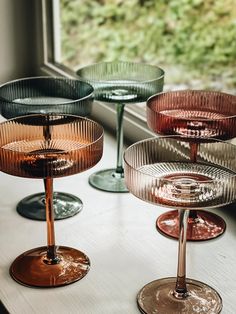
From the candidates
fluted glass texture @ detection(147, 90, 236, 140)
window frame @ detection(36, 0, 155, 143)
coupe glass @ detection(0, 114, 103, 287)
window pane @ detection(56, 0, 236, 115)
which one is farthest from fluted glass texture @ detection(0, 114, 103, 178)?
window pane @ detection(56, 0, 236, 115)

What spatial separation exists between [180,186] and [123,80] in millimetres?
539

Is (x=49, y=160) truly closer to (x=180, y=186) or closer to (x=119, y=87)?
(x=180, y=186)

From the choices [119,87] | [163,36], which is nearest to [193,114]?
[119,87]

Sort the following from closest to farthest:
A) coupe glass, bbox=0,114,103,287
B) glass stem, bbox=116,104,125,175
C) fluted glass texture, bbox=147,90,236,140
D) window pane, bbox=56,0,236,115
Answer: coupe glass, bbox=0,114,103,287
fluted glass texture, bbox=147,90,236,140
glass stem, bbox=116,104,125,175
window pane, bbox=56,0,236,115

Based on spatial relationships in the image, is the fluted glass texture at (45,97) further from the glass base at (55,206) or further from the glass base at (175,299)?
the glass base at (175,299)

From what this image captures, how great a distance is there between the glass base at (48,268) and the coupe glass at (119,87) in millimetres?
250

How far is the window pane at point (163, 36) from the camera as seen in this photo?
2027mm

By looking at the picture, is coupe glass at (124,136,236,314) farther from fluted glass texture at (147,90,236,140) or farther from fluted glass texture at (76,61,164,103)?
fluted glass texture at (76,61,164,103)

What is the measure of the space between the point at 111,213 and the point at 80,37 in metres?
1.20

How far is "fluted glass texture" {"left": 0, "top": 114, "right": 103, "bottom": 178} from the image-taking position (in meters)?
1.08

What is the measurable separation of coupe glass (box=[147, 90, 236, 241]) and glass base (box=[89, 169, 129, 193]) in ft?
0.46

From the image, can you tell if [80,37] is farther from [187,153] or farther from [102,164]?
[187,153]

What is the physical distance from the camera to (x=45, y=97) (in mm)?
1484

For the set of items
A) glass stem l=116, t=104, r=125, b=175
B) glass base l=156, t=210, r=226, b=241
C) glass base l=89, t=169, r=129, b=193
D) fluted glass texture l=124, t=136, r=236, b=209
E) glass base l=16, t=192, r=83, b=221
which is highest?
fluted glass texture l=124, t=136, r=236, b=209
